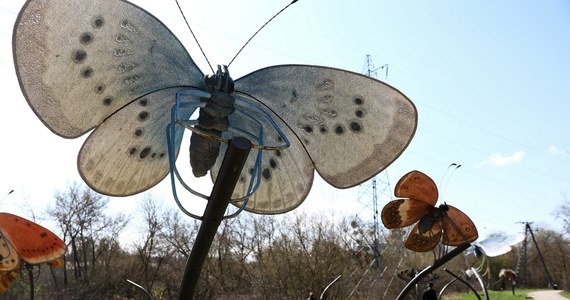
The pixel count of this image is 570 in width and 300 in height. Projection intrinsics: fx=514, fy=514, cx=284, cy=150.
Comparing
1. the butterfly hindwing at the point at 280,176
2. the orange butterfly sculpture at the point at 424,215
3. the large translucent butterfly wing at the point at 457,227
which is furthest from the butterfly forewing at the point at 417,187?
the butterfly hindwing at the point at 280,176

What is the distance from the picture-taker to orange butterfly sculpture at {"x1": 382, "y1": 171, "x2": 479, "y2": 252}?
584 centimetres

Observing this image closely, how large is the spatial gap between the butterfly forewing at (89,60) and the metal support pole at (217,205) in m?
1.30

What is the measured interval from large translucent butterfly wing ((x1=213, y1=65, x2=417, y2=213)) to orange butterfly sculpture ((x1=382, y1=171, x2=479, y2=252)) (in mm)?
1662

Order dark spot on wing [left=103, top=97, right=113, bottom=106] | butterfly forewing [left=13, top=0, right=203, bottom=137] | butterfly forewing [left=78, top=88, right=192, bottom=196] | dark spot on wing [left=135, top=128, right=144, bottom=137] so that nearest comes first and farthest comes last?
butterfly forewing [left=13, top=0, right=203, bottom=137], dark spot on wing [left=103, top=97, right=113, bottom=106], butterfly forewing [left=78, top=88, right=192, bottom=196], dark spot on wing [left=135, top=128, right=144, bottom=137]

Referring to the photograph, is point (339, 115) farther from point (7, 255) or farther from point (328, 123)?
point (7, 255)

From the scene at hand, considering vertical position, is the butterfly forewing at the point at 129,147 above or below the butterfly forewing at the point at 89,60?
below

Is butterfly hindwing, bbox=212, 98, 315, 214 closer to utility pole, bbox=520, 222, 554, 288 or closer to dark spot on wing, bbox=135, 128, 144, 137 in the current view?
dark spot on wing, bbox=135, 128, 144, 137

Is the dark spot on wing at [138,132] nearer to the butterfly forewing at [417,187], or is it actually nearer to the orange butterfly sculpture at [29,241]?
the orange butterfly sculpture at [29,241]

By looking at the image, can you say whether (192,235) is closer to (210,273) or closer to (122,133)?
(210,273)

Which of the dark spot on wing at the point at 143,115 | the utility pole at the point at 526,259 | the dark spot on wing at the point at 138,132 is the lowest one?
the dark spot on wing at the point at 138,132

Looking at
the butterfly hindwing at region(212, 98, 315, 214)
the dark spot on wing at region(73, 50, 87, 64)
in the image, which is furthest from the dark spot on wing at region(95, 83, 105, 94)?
the butterfly hindwing at region(212, 98, 315, 214)

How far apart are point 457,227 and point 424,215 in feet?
1.25

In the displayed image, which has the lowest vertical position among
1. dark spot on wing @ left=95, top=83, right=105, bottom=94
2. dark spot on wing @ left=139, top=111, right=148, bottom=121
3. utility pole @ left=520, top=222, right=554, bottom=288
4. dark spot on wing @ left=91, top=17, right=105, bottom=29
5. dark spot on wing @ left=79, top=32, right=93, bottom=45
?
dark spot on wing @ left=139, top=111, right=148, bottom=121

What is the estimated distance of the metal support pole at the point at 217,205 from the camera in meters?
2.57
